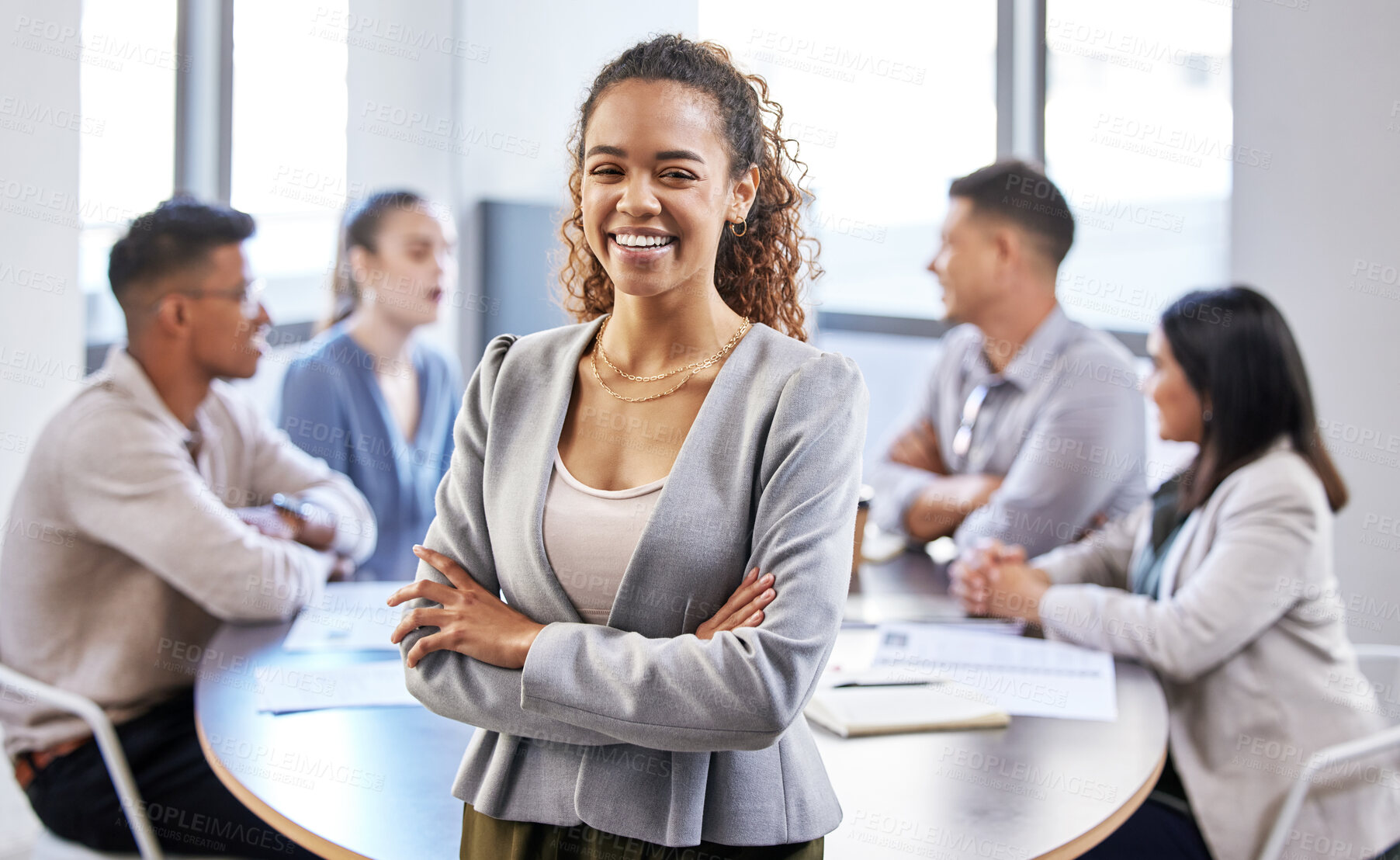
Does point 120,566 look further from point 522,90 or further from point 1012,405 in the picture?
point 522,90

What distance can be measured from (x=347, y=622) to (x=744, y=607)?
124 centimetres

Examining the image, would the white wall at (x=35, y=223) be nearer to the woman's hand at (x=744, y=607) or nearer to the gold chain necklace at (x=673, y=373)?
the gold chain necklace at (x=673, y=373)

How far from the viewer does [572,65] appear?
458cm

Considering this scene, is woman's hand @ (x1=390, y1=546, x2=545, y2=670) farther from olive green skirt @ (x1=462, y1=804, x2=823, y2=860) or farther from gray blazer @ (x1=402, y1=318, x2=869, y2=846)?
olive green skirt @ (x1=462, y1=804, x2=823, y2=860)

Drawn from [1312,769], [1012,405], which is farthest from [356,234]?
[1312,769]

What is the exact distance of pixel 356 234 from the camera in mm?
3422

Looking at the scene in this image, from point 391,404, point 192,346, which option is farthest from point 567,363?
point 391,404

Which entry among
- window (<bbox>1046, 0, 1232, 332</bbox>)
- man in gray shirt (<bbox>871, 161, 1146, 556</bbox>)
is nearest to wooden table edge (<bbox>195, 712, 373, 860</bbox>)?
man in gray shirt (<bbox>871, 161, 1146, 556</bbox>)

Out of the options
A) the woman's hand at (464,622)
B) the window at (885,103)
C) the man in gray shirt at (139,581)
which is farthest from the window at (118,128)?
the window at (885,103)

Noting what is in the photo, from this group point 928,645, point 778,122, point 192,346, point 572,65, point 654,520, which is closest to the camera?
point 654,520

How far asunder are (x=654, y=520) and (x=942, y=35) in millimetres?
3719

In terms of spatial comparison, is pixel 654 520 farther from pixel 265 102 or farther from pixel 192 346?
pixel 265 102

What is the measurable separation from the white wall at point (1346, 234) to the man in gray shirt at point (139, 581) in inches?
102

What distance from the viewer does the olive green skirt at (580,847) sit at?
1.14m
